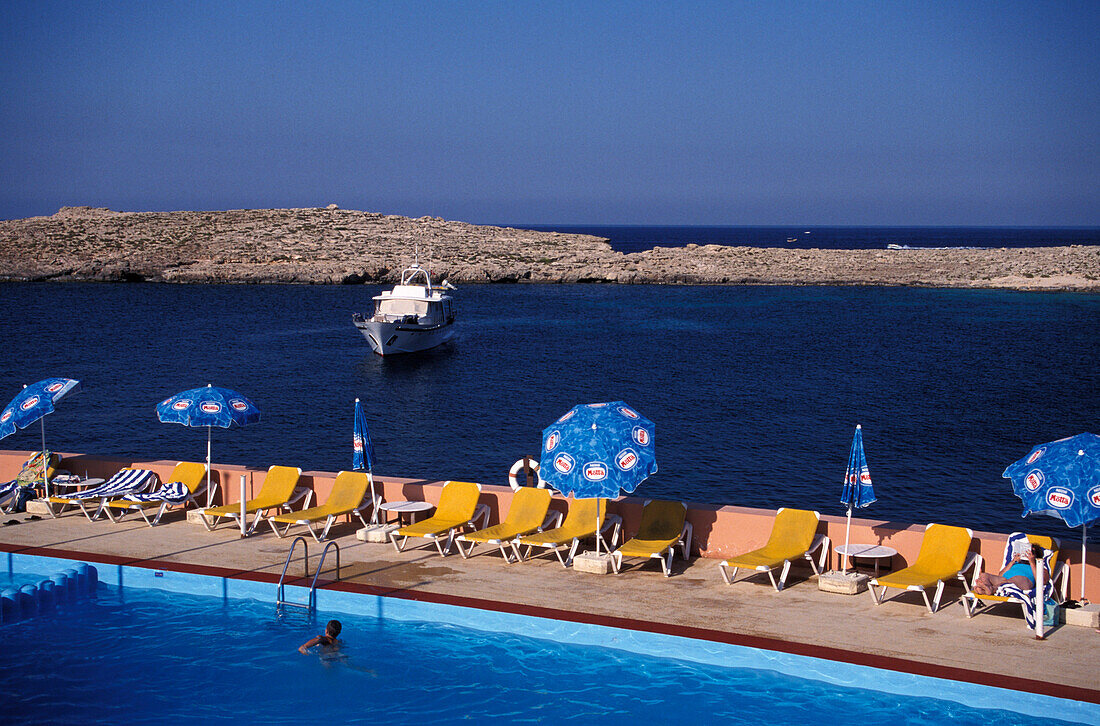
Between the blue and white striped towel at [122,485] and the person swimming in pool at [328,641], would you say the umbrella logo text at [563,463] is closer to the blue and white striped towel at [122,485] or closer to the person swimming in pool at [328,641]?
the person swimming in pool at [328,641]

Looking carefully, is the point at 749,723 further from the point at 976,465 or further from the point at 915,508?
the point at 976,465

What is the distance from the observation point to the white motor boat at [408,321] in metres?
47.1

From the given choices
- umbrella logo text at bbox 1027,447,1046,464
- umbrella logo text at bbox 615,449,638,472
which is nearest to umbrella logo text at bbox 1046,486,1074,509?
umbrella logo text at bbox 1027,447,1046,464

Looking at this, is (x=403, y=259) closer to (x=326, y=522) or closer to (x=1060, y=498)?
(x=326, y=522)

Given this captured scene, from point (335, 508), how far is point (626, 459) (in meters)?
4.48

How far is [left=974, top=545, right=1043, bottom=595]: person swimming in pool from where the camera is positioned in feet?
33.2

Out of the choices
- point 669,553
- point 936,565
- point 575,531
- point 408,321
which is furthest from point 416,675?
point 408,321

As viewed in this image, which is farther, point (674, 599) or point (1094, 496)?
point (674, 599)

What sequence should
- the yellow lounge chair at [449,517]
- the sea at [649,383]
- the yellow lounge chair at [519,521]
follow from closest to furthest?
the yellow lounge chair at [519,521] → the yellow lounge chair at [449,517] → the sea at [649,383]

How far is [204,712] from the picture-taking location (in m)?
9.37

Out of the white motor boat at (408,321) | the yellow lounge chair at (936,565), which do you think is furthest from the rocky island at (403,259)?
the yellow lounge chair at (936,565)

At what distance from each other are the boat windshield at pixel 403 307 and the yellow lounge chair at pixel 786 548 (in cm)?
3875

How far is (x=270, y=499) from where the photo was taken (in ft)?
45.8

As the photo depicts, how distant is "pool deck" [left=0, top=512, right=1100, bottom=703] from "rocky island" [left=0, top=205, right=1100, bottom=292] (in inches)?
2890
